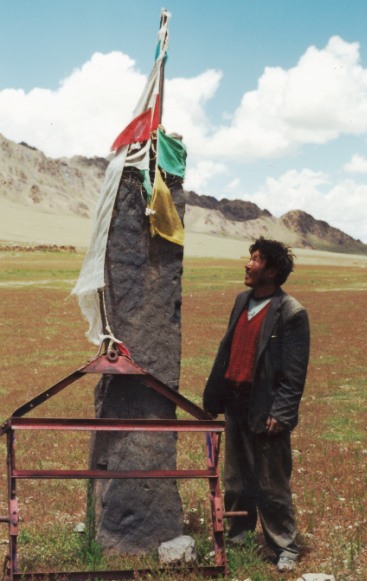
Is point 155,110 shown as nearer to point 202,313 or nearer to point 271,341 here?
point 271,341

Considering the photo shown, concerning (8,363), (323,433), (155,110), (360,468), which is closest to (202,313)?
(8,363)

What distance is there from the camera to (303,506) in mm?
8531

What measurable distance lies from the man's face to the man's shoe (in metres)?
2.41

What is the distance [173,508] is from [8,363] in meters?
13.9

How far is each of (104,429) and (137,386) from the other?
1115 millimetres

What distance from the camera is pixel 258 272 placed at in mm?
6727

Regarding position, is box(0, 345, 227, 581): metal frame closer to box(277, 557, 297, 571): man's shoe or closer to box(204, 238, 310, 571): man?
box(204, 238, 310, 571): man

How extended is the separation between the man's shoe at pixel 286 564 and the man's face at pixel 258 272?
2.41 m

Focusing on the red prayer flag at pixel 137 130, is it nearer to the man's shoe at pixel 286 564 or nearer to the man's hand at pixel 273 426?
the man's hand at pixel 273 426

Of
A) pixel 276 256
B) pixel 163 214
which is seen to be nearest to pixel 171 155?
pixel 163 214

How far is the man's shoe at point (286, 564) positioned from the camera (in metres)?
6.49

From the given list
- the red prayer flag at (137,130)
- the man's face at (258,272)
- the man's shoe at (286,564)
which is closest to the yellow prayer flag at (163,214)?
the red prayer flag at (137,130)

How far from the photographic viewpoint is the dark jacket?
643 cm

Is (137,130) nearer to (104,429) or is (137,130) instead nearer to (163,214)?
(163,214)
